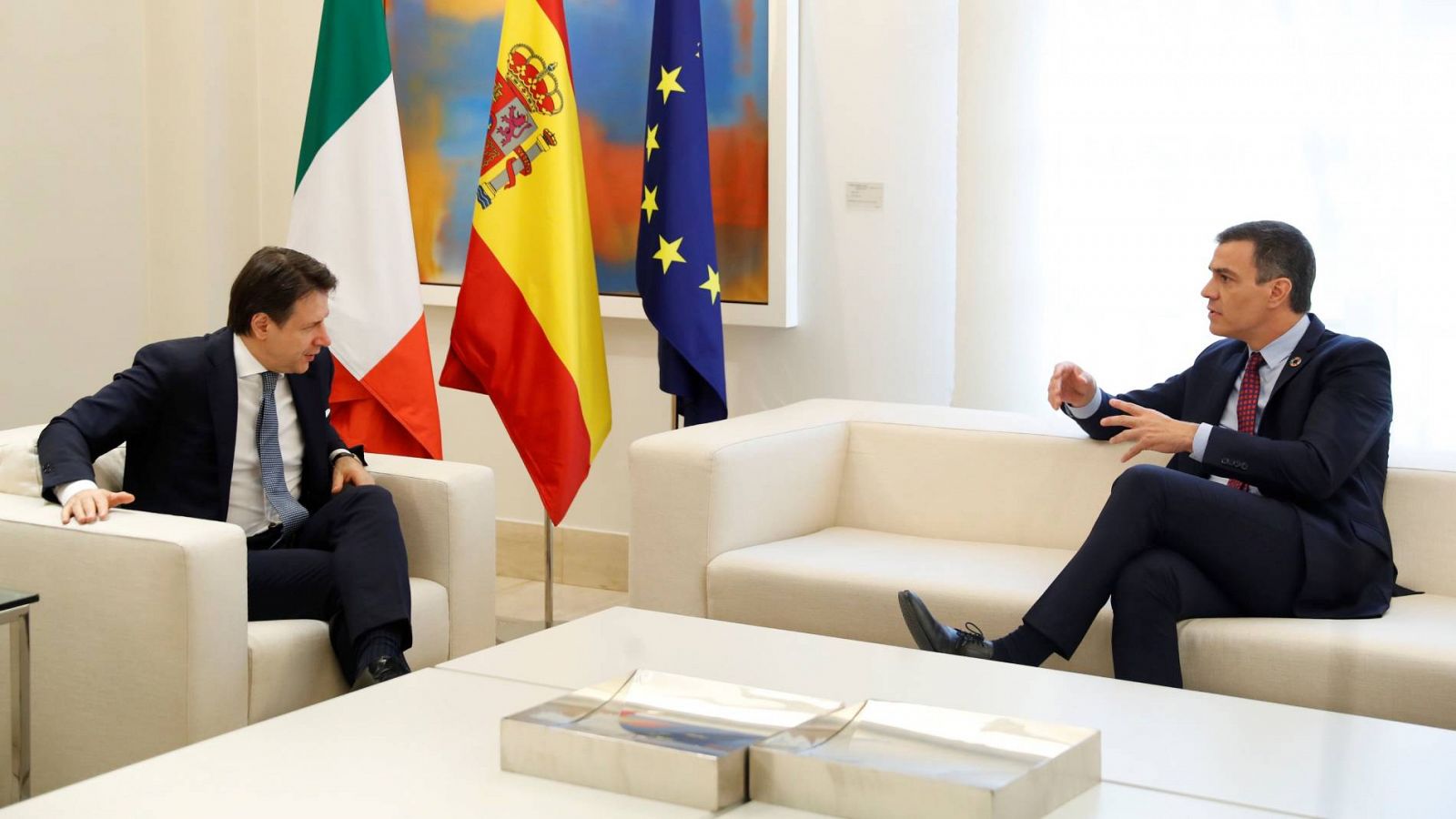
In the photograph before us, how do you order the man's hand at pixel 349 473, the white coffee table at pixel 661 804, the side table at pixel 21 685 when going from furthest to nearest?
the man's hand at pixel 349 473, the side table at pixel 21 685, the white coffee table at pixel 661 804

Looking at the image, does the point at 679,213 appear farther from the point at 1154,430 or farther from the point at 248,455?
the point at 1154,430

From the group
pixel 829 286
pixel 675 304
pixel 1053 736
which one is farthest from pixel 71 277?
pixel 1053 736

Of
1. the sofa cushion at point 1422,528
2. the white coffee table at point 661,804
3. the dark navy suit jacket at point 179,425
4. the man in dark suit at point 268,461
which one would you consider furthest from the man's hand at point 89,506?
the sofa cushion at point 1422,528

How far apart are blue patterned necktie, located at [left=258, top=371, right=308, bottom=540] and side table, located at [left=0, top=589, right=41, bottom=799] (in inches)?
27.3

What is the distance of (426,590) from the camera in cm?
310

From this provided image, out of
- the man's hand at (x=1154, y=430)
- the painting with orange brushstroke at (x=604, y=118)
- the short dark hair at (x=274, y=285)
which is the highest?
the painting with orange brushstroke at (x=604, y=118)

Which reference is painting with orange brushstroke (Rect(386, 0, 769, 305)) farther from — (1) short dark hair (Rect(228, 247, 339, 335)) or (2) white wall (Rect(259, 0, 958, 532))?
(1) short dark hair (Rect(228, 247, 339, 335))

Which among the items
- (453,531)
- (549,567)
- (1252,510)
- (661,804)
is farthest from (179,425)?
(1252,510)

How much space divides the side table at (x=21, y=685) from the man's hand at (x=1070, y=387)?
2.15 meters

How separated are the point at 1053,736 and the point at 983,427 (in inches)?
72.3

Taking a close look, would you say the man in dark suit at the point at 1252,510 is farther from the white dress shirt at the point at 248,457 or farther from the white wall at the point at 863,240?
the white dress shirt at the point at 248,457

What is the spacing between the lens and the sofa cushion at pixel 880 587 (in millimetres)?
2938

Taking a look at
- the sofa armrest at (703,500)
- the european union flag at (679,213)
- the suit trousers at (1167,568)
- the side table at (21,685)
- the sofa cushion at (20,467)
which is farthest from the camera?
the european union flag at (679,213)

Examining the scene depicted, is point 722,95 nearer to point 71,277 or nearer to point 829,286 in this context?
point 829,286
